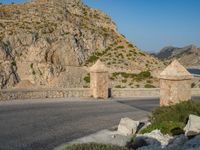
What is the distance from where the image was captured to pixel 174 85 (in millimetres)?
17422

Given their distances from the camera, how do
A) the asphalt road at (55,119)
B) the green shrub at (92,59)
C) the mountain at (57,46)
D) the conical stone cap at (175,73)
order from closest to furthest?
the asphalt road at (55,119) → the conical stone cap at (175,73) → the mountain at (57,46) → the green shrub at (92,59)

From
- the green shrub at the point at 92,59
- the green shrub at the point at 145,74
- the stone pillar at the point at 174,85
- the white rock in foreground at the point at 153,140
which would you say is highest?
the green shrub at the point at 92,59

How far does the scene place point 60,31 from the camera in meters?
66.2

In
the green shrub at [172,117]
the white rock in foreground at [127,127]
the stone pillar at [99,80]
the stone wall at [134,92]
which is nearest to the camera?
the green shrub at [172,117]

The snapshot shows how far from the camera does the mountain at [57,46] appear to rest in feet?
189

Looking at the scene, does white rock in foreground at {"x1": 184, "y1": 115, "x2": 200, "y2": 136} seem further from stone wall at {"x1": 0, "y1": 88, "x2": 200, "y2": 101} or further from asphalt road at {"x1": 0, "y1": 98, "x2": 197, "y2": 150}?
stone wall at {"x1": 0, "y1": 88, "x2": 200, "y2": 101}

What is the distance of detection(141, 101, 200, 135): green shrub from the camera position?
12492 millimetres

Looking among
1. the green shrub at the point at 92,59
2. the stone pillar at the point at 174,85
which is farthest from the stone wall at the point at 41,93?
the green shrub at the point at 92,59

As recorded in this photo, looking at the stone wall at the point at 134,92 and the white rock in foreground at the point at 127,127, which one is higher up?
the stone wall at the point at 134,92

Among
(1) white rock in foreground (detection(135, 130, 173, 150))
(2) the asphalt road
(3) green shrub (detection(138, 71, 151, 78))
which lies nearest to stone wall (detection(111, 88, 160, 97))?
(2) the asphalt road

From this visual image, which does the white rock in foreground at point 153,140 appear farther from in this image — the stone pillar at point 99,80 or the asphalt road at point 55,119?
the stone pillar at point 99,80

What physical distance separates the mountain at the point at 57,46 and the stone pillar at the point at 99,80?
32176mm

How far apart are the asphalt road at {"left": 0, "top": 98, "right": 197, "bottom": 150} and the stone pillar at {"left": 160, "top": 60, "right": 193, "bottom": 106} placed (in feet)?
4.87

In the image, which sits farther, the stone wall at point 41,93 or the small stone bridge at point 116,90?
the stone wall at point 41,93
